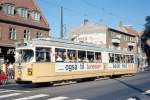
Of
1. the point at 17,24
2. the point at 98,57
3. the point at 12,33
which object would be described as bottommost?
the point at 98,57

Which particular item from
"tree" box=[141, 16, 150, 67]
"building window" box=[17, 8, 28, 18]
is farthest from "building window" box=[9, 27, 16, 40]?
"tree" box=[141, 16, 150, 67]

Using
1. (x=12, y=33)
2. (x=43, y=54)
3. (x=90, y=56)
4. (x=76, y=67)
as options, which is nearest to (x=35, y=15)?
(x=12, y=33)

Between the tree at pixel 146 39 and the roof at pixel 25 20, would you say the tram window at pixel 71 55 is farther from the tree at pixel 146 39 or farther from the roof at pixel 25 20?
the tree at pixel 146 39

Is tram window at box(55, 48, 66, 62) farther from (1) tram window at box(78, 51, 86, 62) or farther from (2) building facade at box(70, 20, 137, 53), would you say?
(2) building facade at box(70, 20, 137, 53)

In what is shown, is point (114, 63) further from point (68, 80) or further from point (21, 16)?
point (21, 16)

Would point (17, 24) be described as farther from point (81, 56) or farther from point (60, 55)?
point (60, 55)

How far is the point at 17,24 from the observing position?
1699 inches

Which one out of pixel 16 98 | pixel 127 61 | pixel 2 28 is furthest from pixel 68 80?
pixel 2 28

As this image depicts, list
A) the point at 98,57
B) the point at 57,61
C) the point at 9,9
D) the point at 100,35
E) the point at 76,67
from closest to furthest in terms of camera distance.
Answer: the point at 57,61, the point at 76,67, the point at 98,57, the point at 9,9, the point at 100,35

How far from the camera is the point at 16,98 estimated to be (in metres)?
16.2

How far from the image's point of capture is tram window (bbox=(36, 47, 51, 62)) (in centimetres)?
2186

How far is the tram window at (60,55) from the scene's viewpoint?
23334mm

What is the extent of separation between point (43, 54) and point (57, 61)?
1.41m

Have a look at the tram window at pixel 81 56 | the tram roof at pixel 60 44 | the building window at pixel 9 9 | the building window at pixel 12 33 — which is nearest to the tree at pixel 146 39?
the building window at pixel 9 9
